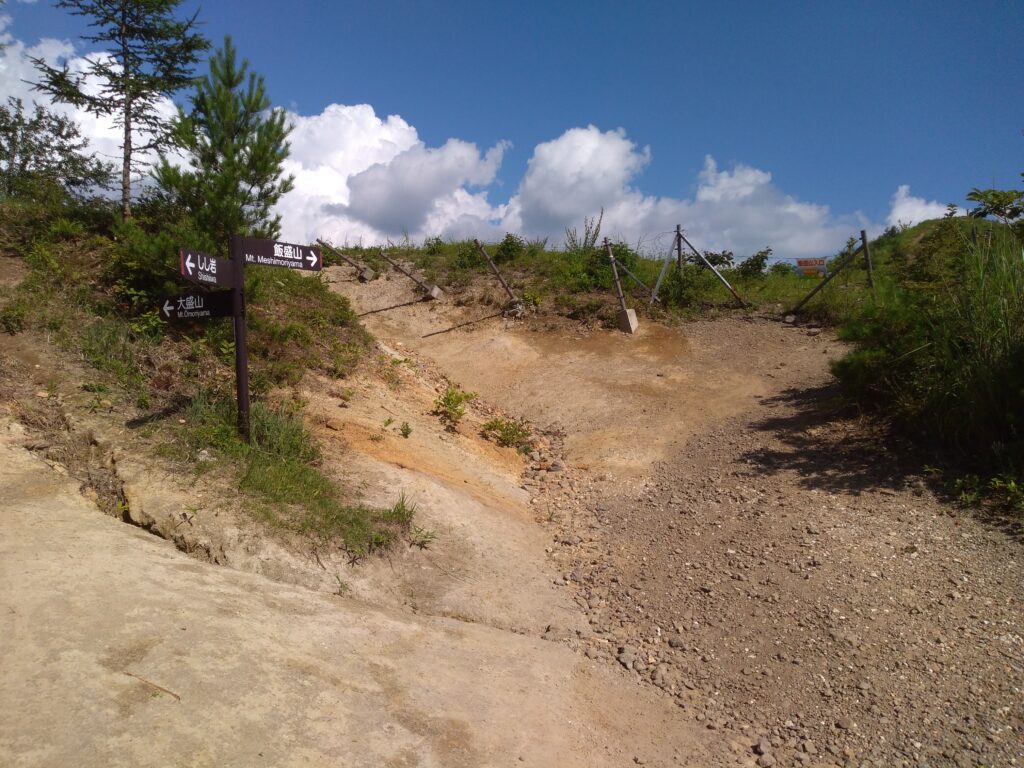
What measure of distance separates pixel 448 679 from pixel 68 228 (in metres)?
8.85

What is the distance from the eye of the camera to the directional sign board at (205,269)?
5.35 m

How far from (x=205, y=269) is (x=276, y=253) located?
2.37 feet

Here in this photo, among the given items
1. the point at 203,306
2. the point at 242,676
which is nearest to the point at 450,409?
the point at 203,306

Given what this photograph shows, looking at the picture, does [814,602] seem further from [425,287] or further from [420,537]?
[425,287]

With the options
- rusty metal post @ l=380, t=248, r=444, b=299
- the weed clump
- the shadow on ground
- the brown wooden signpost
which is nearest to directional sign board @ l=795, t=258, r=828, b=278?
the shadow on ground

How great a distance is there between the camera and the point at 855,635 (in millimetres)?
5004

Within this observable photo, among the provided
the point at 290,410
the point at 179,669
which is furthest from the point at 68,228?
the point at 179,669

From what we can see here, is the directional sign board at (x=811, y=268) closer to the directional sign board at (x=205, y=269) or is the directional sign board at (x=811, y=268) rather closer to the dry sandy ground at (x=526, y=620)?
the dry sandy ground at (x=526, y=620)

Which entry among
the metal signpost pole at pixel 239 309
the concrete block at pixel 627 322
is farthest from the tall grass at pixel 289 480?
the concrete block at pixel 627 322

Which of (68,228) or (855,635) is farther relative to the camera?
(68,228)

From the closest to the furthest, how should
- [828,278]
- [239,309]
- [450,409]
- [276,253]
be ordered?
1. [239,309]
2. [276,253]
3. [450,409]
4. [828,278]

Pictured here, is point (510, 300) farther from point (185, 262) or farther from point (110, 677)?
point (110, 677)

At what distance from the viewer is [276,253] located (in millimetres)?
6145

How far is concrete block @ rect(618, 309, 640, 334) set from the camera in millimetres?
14820
